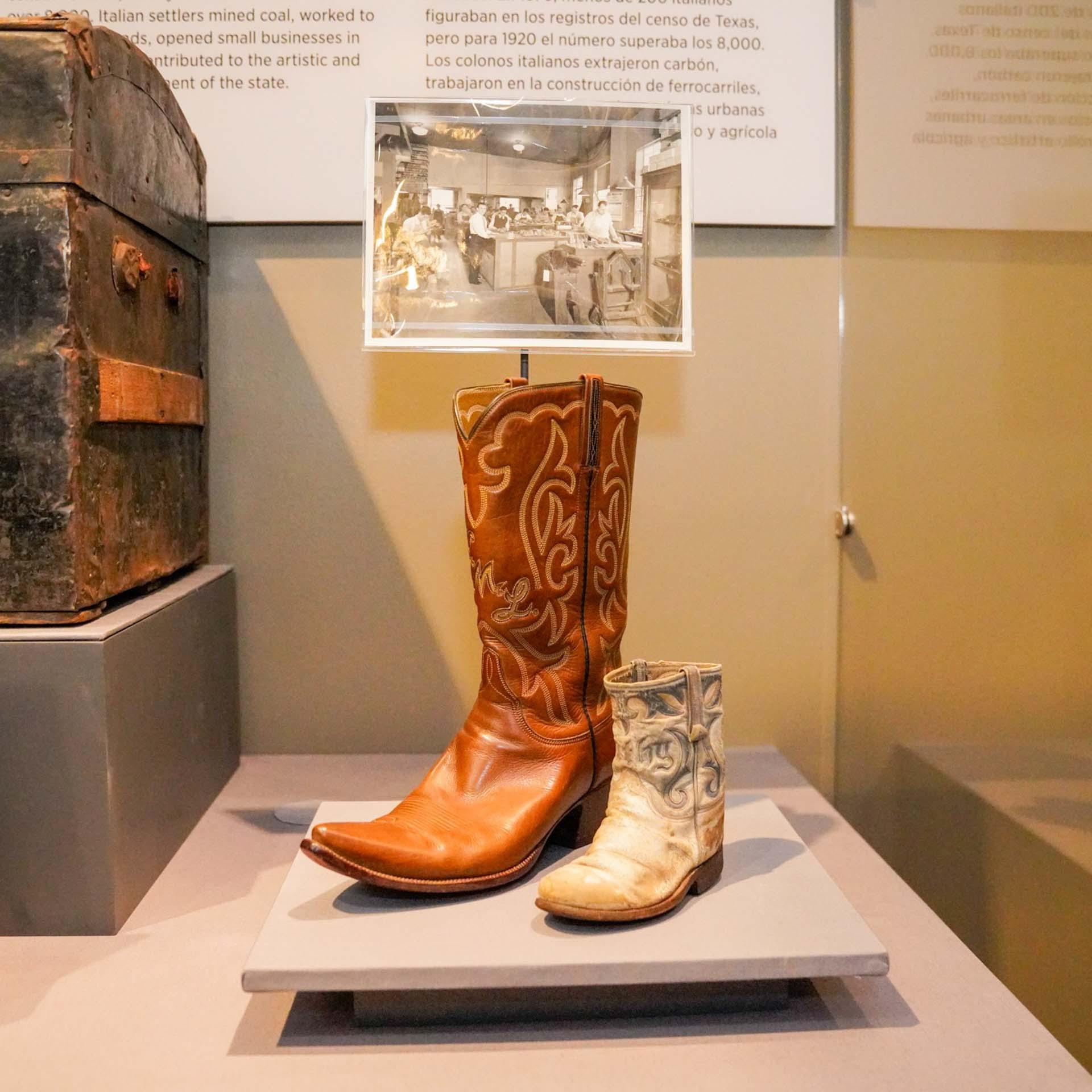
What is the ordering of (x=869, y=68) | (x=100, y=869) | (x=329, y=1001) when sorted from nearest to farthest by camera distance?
(x=329, y=1001)
(x=100, y=869)
(x=869, y=68)

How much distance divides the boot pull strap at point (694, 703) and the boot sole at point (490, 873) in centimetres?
27

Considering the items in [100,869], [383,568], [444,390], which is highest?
[444,390]

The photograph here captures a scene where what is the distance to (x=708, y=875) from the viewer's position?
4.49 feet

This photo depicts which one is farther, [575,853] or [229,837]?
[229,837]

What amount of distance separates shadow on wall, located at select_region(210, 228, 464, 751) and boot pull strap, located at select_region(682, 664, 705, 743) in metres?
1.06

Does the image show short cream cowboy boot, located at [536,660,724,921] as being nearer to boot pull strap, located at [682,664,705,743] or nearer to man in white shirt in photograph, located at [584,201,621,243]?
boot pull strap, located at [682,664,705,743]

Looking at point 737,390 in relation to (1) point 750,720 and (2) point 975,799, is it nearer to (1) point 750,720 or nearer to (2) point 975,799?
(1) point 750,720

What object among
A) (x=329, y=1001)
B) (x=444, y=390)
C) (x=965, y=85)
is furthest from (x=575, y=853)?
(x=965, y=85)

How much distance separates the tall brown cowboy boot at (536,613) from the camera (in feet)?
4.70

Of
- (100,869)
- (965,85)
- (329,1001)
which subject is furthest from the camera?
(965,85)

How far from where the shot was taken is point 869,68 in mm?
2119

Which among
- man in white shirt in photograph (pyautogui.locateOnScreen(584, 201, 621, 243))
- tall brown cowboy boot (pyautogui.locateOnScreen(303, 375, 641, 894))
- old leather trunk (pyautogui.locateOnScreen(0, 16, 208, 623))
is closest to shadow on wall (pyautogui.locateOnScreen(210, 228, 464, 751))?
old leather trunk (pyautogui.locateOnScreen(0, 16, 208, 623))

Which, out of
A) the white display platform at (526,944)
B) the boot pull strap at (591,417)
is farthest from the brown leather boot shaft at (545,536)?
the white display platform at (526,944)

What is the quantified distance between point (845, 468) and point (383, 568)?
3.36 ft
